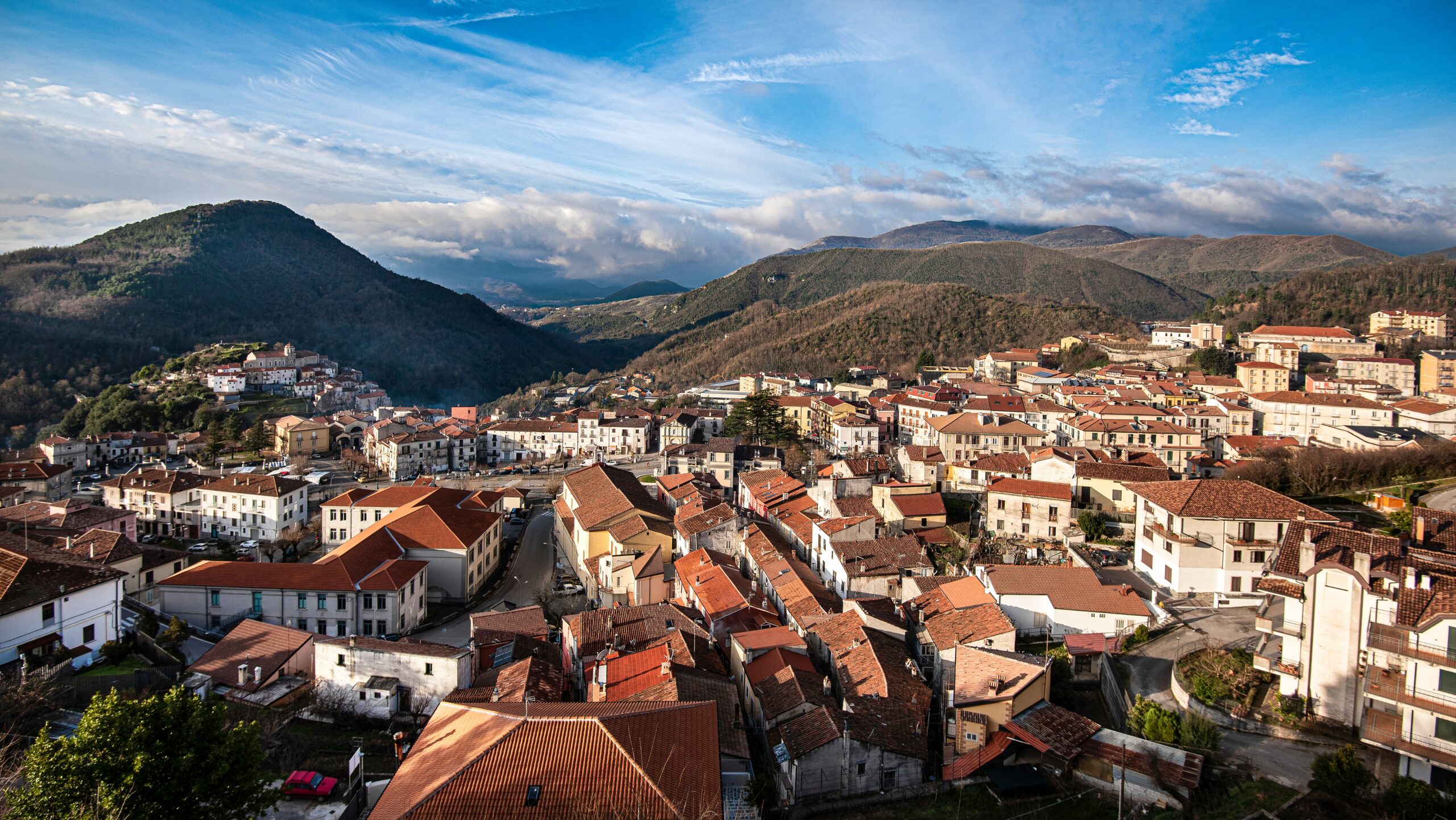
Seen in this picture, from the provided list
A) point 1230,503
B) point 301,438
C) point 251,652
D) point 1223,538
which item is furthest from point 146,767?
point 301,438

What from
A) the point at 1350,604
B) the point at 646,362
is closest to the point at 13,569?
the point at 1350,604

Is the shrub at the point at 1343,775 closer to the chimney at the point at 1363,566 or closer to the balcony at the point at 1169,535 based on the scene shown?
the chimney at the point at 1363,566

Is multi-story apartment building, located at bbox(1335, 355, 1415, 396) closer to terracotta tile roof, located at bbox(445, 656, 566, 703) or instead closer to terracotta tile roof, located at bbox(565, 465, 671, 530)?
terracotta tile roof, located at bbox(565, 465, 671, 530)

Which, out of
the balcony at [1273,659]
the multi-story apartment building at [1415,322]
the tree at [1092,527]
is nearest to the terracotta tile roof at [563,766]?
the balcony at [1273,659]

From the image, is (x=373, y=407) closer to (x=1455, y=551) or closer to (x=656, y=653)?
(x=656, y=653)

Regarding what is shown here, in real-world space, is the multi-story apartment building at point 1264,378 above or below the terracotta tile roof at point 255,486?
above

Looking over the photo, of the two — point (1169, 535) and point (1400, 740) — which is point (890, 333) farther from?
point (1400, 740)
